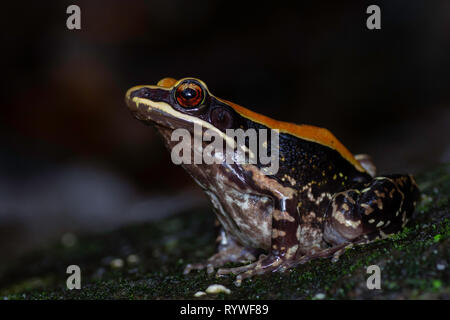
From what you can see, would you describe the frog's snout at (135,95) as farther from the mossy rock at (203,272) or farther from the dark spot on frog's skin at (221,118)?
the mossy rock at (203,272)

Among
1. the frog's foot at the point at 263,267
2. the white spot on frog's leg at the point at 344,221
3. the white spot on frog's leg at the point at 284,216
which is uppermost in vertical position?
the white spot on frog's leg at the point at 284,216

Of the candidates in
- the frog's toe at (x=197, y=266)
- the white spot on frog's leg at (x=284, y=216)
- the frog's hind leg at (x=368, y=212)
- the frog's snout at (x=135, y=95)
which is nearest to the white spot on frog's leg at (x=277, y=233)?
the white spot on frog's leg at (x=284, y=216)

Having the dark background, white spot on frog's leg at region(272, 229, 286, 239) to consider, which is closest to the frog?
white spot on frog's leg at region(272, 229, 286, 239)

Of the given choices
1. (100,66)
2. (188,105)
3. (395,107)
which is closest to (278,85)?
(395,107)

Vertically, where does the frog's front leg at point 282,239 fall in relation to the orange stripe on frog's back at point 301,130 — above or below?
below

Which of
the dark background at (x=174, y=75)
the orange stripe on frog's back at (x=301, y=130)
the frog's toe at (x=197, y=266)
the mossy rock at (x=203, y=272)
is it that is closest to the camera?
the mossy rock at (x=203, y=272)

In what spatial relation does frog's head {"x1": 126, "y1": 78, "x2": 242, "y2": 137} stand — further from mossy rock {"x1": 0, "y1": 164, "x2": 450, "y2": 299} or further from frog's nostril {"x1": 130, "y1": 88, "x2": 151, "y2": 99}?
mossy rock {"x1": 0, "y1": 164, "x2": 450, "y2": 299}

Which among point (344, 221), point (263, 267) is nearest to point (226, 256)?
point (263, 267)

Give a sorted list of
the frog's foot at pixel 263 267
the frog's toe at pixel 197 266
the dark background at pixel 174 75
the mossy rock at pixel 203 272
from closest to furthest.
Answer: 1. the mossy rock at pixel 203 272
2. the frog's foot at pixel 263 267
3. the frog's toe at pixel 197 266
4. the dark background at pixel 174 75
